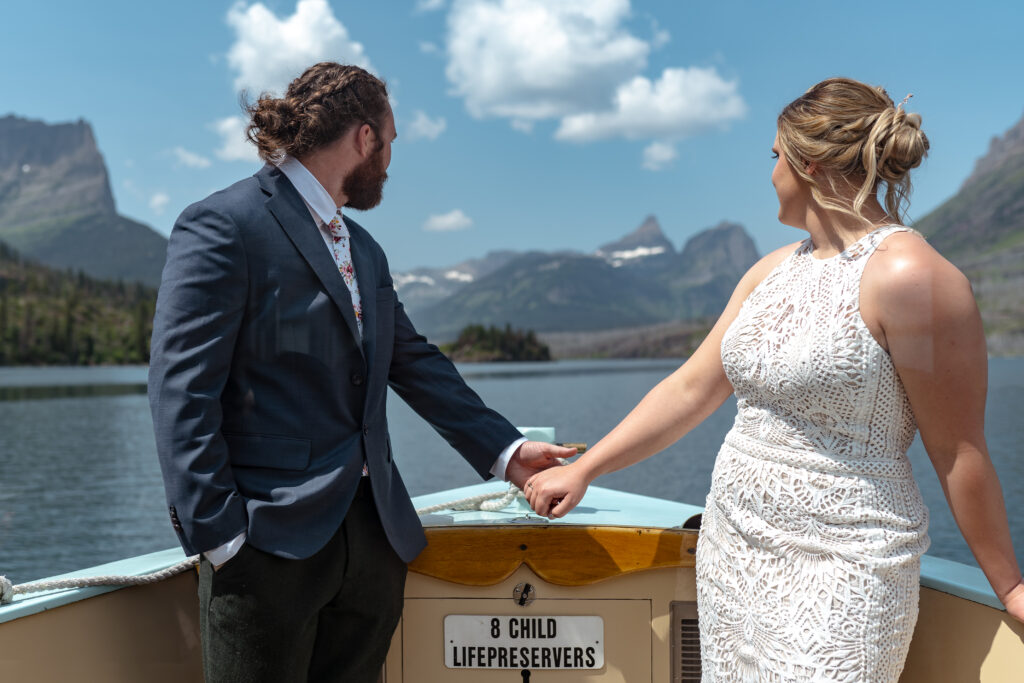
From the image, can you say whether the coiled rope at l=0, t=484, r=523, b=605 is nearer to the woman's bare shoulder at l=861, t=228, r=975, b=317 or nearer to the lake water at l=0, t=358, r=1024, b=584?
the woman's bare shoulder at l=861, t=228, r=975, b=317

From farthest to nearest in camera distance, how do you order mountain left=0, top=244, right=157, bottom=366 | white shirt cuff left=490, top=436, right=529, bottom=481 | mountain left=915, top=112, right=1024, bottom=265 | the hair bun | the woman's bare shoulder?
mountain left=915, top=112, right=1024, bottom=265, mountain left=0, top=244, right=157, bottom=366, white shirt cuff left=490, top=436, right=529, bottom=481, the hair bun, the woman's bare shoulder

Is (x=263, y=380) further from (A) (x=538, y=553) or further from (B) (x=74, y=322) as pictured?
(B) (x=74, y=322)

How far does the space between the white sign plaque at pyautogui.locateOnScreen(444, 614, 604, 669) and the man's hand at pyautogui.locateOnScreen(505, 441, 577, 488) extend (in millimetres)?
376

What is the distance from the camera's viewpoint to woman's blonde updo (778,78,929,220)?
161 cm

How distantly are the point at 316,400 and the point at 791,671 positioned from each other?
1.10 m

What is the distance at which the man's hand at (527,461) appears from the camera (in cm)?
239

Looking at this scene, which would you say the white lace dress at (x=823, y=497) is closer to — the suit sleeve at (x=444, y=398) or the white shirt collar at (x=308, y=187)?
the suit sleeve at (x=444, y=398)

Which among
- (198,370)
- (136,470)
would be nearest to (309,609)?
(198,370)

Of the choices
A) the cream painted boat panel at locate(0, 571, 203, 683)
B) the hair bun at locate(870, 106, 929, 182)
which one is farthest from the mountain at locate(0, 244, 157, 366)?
the hair bun at locate(870, 106, 929, 182)

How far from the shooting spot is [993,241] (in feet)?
535

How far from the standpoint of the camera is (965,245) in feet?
545

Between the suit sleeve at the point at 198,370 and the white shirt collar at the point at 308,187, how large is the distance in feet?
0.78

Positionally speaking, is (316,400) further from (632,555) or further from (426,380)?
(632,555)

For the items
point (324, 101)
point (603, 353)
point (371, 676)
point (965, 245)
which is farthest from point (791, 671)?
point (965, 245)
